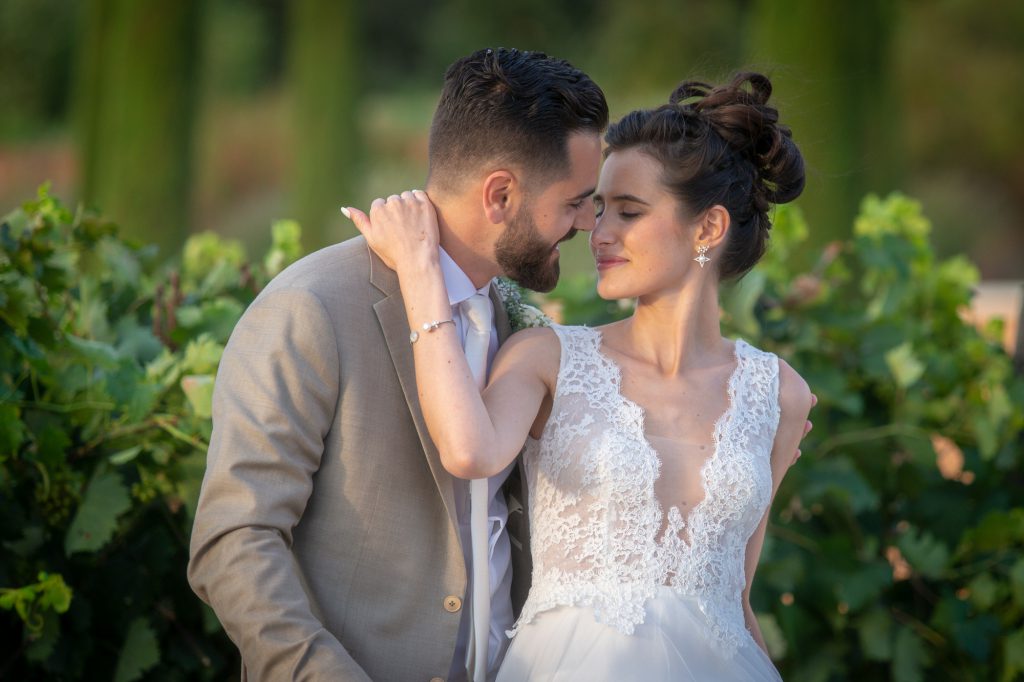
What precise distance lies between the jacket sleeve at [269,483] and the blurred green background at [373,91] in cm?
683

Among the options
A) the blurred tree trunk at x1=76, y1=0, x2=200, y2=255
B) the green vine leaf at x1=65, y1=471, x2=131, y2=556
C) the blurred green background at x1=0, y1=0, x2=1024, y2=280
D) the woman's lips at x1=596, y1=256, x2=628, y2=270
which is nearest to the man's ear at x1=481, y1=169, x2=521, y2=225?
the woman's lips at x1=596, y1=256, x2=628, y2=270

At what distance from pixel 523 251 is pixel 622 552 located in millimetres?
738

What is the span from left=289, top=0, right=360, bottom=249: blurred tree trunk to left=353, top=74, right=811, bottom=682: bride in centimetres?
1175

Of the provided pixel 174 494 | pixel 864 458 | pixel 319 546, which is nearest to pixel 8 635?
pixel 174 494

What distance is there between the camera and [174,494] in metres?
3.47

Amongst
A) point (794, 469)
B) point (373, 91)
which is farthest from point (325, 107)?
point (794, 469)

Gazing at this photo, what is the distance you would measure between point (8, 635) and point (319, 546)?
1.23 m

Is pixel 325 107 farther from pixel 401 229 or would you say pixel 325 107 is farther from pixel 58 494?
pixel 401 229

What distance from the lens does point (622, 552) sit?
285 cm

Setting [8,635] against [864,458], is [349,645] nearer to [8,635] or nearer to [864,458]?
[8,635]

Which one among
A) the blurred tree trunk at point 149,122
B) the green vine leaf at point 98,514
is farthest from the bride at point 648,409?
the blurred tree trunk at point 149,122

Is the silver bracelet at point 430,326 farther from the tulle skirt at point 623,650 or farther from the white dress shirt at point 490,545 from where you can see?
the tulle skirt at point 623,650

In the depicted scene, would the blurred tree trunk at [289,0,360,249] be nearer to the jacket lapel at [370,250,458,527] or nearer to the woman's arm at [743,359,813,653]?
the woman's arm at [743,359,813,653]

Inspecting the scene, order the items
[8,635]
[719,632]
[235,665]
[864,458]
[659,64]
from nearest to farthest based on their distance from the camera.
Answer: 1. [719,632]
2. [8,635]
3. [235,665]
4. [864,458]
5. [659,64]
